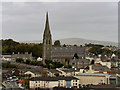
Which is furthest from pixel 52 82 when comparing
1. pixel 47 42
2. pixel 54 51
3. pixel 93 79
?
pixel 54 51

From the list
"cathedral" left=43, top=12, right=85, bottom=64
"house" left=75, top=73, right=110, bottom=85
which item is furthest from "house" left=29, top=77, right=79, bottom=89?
"cathedral" left=43, top=12, right=85, bottom=64

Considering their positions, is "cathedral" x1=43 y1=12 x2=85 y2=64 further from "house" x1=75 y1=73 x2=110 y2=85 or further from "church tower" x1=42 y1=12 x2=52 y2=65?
"house" x1=75 y1=73 x2=110 y2=85

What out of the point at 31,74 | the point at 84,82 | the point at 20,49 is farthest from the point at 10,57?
the point at 84,82

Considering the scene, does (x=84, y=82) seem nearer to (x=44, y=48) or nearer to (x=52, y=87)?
(x=52, y=87)

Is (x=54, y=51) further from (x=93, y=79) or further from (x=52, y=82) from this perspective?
(x=52, y=82)

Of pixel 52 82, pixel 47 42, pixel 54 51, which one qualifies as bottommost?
pixel 52 82

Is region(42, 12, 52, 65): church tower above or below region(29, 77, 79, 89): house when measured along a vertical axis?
above

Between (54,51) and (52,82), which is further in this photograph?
(54,51)

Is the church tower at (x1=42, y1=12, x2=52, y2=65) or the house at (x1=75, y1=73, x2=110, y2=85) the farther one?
the church tower at (x1=42, y1=12, x2=52, y2=65)

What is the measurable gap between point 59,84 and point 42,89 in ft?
6.35

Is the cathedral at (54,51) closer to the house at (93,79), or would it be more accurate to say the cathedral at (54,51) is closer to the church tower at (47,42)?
the church tower at (47,42)

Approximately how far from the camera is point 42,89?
20.6 m

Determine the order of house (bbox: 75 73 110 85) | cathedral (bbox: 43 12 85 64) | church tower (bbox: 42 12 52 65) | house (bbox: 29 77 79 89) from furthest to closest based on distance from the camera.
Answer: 1. cathedral (bbox: 43 12 85 64)
2. church tower (bbox: 42 12 52 65)
3. house (bbox: 75 73 110 85)
4. house (bbox: 29 77 79 89)

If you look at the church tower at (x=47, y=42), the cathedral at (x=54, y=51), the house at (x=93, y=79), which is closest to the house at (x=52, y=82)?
the house at (x=93, y=79)
